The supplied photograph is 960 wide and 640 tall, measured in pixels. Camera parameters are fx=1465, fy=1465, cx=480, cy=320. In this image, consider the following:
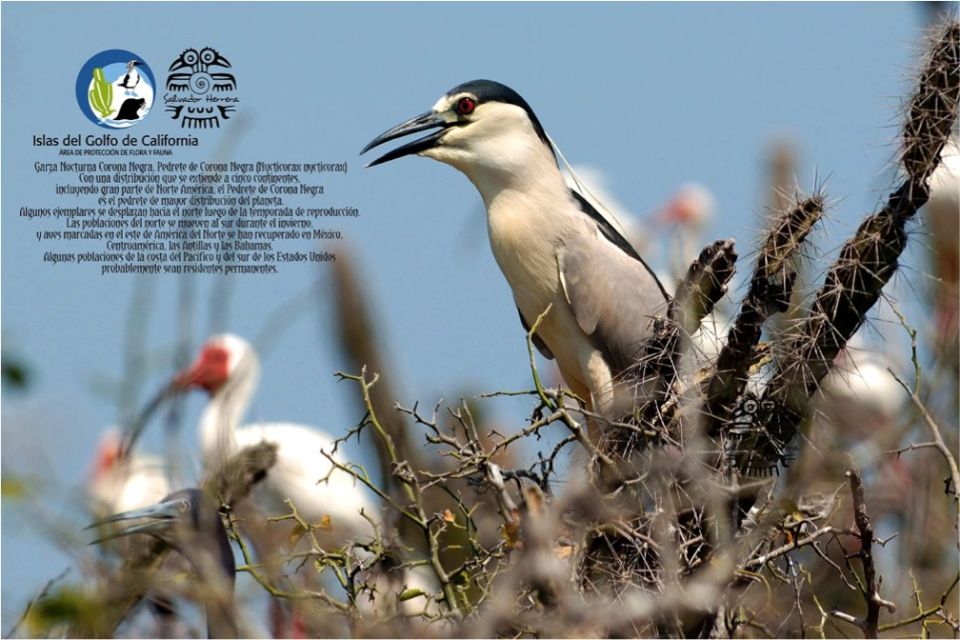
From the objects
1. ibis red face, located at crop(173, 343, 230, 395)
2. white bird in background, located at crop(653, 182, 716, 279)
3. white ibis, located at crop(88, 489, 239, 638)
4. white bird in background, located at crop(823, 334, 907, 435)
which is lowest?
white ibis, located at crop(88, 489, 239, 638)

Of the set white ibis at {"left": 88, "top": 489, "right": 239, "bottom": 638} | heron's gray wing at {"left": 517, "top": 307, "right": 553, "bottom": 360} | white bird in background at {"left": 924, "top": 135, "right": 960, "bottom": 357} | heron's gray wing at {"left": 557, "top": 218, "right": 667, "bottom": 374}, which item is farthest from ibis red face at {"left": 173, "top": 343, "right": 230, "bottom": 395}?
white ibis at {"left": 88, "top": 489, "right": 239, "bottom": 638}

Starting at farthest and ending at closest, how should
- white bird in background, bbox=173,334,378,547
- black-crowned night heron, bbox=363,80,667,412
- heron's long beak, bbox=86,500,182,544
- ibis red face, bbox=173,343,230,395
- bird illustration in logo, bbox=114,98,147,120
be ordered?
1. ibis red face, bbox=173,343,230,395
2. white bird in background, bbox=173,334,378,547
3. black-crowned night heron, bbox=363,80,667,412
4. bird illustration in logo, bbox=114,98,147,120
5. heron's long beak, bbox=86,500,182,544

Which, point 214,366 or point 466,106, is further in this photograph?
point 214,366

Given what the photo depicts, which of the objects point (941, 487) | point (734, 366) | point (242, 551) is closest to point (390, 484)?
point (242, 551)

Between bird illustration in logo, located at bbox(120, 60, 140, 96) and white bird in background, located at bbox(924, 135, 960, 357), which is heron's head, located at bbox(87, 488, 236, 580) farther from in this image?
white bird in background, located at bbox(924, 135, 960, 357)

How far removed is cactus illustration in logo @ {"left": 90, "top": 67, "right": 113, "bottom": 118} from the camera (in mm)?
5043

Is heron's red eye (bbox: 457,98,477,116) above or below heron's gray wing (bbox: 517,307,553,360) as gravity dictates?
above

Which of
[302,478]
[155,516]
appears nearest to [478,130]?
[155,516]

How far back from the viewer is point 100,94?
507 centimetres

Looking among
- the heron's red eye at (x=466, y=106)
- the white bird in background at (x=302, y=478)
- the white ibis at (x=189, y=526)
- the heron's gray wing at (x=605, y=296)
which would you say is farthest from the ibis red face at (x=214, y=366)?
the white ibis at (x=189, y=526)

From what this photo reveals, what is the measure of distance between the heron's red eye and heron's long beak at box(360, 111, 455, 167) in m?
0.06

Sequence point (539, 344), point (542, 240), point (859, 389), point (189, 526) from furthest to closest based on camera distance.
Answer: point (859, 389), point (539, 344), point (542, 240), point (189, 526)

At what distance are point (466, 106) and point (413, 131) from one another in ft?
0.73

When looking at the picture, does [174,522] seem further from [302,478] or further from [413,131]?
[302,478]
